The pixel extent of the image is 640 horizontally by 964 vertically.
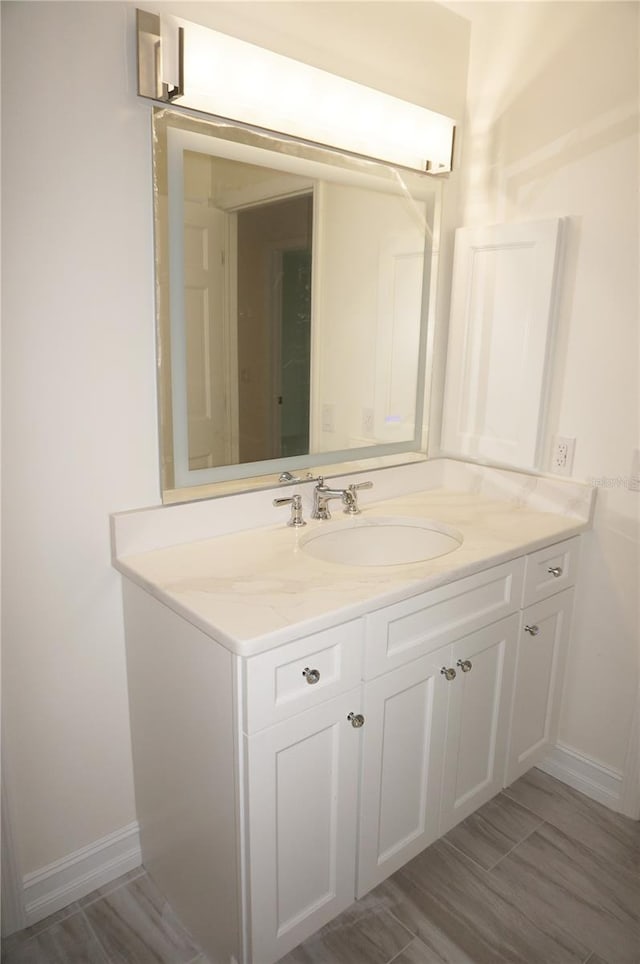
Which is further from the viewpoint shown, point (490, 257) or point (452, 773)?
point (490, 257)

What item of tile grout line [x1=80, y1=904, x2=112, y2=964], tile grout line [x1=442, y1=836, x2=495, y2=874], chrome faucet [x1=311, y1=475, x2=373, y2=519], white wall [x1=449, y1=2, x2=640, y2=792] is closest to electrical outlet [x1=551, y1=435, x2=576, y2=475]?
white wall [x1=449, y1=2, x2=640, y2=792]

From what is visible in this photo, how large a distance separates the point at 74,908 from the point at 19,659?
26.8 inches

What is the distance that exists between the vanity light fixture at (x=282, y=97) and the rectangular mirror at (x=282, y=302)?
0.14ft

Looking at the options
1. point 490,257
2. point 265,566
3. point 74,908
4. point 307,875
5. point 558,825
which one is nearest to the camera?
point 307,875

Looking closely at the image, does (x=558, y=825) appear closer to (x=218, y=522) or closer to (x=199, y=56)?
(x=218, y=522)

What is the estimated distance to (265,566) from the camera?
1.47m

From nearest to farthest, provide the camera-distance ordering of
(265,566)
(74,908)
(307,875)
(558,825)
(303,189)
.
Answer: (307,875), (265,566), (74,908), (303,189), (558,825)

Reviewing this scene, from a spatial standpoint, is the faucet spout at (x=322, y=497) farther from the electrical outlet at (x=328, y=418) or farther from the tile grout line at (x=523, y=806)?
the tile grout line at (x=523, y=806)

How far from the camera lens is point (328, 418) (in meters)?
1.89

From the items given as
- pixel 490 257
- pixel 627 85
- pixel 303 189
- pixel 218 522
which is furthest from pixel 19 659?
pixel 627 85

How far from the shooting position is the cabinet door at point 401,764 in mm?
1429

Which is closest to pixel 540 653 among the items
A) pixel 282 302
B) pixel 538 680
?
pixel 538 680

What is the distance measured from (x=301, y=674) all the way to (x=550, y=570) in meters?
0.91

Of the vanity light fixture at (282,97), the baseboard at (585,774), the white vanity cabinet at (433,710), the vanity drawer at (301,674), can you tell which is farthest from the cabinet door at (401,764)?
the vanity light fixture at (282,97)
